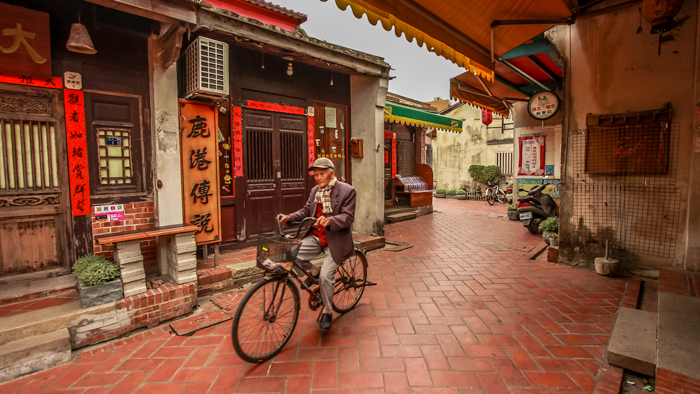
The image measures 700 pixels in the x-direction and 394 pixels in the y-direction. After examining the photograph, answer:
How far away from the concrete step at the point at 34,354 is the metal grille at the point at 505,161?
62.3ft

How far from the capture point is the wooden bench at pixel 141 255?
137 inches

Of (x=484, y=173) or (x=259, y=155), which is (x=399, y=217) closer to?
(x=259, y=155)

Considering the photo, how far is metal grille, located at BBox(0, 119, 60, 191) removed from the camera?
3398mm

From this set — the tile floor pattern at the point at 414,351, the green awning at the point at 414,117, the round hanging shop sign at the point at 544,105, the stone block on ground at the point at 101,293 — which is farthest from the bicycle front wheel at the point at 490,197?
the stone block on ground at the point at 101,293

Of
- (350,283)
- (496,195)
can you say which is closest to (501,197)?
(496,195)

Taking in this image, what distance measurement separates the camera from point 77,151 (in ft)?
12.3

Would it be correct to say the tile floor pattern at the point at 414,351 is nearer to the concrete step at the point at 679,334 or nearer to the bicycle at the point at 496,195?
the concrete step at the point at 679,334

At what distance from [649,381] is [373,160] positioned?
5.25m

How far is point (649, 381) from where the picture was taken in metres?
2.61

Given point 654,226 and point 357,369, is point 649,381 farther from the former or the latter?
point 654,226

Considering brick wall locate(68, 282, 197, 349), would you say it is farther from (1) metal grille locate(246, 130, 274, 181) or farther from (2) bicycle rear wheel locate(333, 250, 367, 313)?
(1) metal grille locate(246, 130, 274, 181)

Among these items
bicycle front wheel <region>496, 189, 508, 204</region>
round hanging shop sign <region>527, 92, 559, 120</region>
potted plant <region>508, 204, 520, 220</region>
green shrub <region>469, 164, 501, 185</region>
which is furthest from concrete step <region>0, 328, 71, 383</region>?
green shrub <region>469, 164, 501, 185</region>

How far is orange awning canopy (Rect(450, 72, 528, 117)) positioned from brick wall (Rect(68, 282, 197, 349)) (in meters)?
7.10

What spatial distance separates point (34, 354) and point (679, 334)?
213 inches
